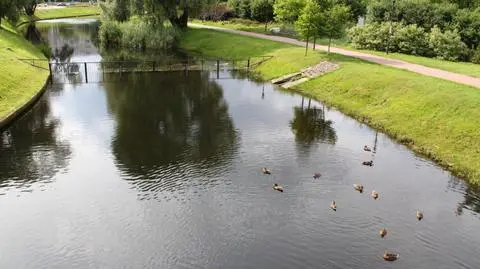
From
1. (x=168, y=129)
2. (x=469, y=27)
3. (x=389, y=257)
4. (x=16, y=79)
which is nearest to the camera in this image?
(x=389, y=257)

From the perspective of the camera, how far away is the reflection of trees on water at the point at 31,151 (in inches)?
928

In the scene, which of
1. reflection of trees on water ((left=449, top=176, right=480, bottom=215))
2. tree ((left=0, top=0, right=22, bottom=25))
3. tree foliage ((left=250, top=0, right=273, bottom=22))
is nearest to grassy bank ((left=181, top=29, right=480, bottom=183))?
reflection of trees on water ((left=449, top=176, right=480, bottom=215))

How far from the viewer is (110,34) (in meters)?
67.9

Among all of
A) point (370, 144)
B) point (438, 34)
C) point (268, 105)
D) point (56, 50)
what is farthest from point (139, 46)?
point (370, 144)

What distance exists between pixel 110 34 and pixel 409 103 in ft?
158

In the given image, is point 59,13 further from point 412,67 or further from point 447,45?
point 412,67

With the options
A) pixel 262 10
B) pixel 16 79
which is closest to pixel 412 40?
pixel 262 10

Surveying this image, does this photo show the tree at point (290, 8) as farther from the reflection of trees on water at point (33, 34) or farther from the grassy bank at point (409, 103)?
the reflection of trees on water at point (33, 34)

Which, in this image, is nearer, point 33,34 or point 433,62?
point 433,62

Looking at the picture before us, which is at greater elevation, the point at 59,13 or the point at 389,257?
the point at 59,13

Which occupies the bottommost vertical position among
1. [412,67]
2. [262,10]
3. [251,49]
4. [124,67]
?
[124,67]

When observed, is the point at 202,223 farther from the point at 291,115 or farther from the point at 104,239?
the point at 291,115

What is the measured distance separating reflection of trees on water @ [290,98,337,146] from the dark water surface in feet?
0.62

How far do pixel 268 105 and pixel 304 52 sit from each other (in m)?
16.6
